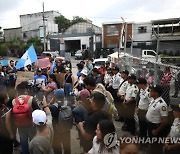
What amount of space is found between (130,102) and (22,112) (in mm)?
2166

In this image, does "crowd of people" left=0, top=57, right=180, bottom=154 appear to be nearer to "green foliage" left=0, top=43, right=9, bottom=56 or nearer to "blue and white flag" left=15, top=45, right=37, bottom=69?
"blue and white flag" left=15, top=45, right=37, bottom=69

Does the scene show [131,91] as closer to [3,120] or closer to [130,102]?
[130,102]

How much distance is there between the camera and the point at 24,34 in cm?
4338

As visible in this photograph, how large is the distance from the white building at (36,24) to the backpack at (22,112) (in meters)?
36.4

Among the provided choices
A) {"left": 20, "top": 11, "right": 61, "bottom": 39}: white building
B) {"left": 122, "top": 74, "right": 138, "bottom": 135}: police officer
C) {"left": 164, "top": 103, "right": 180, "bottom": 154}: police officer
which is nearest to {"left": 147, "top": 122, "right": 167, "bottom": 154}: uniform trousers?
{"left": 164, "top": 103, "right": 180, "bottom": 154}: police officer

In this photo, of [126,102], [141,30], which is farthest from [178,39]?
[126,102]

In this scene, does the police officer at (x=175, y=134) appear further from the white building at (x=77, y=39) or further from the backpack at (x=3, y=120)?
the white building at (x=77, y=39)

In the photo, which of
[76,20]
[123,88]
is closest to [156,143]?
[123,88]

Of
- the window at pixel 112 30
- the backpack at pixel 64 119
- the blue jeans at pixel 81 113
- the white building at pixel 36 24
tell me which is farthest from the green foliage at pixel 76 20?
the blue jeans at pixel 81 113

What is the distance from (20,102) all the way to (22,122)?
28 centimetres

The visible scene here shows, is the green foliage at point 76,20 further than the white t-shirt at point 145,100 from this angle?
Yes

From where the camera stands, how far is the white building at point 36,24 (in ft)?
134

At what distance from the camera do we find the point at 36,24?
42.9 meters

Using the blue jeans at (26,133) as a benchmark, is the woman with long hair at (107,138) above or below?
above
